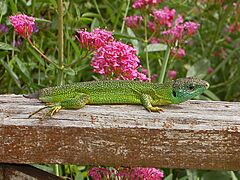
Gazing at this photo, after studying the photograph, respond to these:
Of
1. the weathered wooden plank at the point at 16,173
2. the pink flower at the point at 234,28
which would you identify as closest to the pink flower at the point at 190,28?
the pink flower at the point at 234,28

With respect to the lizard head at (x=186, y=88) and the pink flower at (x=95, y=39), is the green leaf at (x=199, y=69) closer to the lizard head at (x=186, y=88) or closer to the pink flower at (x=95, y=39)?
the pink flower at (x=95, y=39)

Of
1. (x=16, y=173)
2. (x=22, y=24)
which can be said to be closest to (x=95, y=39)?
(x=22, y=24)

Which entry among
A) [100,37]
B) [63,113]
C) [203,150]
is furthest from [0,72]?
[203,150]

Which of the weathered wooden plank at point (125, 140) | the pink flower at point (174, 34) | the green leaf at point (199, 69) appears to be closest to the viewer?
the weathered wooden plank at point (125, 140)

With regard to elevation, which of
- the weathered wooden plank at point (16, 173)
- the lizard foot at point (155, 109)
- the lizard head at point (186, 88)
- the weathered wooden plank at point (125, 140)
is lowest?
the weathered wooden plank at point (16, 173)

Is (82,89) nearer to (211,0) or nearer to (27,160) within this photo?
(27,160)

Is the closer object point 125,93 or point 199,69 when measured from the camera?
point 125,93

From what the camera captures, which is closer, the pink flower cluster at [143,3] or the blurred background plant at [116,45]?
the blurred background plant at [116,45]

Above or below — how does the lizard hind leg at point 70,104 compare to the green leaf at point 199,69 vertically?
above

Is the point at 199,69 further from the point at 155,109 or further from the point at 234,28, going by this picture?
the point at 155,109
